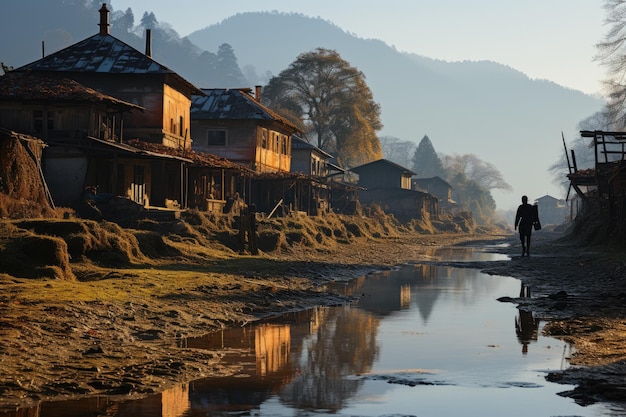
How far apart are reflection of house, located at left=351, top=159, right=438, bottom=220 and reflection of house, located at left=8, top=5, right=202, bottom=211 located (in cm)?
4590

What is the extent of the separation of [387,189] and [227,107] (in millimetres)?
39413

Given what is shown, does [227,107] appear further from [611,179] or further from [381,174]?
[381,174]

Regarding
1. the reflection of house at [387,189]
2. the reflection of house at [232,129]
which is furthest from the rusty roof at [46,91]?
the reflection of house at [387,189]

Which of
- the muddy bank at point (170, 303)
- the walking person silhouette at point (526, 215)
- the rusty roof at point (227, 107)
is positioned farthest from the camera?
the rusty roof at point (227, 107)

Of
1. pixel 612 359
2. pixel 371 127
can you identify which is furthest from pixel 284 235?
pixel 371 127

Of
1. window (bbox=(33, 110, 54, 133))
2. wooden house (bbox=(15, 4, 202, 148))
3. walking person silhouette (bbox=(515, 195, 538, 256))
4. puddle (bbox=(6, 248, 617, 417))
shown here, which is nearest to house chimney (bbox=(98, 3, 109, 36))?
wooden house (bbox=(15, 4, 202, 148))

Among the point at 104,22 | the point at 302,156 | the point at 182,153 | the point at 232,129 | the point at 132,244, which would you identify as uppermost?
the point at 104,22

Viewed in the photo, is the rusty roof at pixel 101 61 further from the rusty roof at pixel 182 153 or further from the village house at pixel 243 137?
the village house at pixel 243 137

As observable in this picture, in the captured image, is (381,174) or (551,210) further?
(551,210)

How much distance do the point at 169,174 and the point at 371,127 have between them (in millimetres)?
55074

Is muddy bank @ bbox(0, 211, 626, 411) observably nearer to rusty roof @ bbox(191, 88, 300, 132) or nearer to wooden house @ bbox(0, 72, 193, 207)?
wooden house @ bbox(0, 72, 193, 207)

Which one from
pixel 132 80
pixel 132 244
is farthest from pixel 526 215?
pixel 132 80

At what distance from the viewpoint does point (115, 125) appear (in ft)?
136

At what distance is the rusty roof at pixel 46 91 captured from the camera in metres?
36.8
